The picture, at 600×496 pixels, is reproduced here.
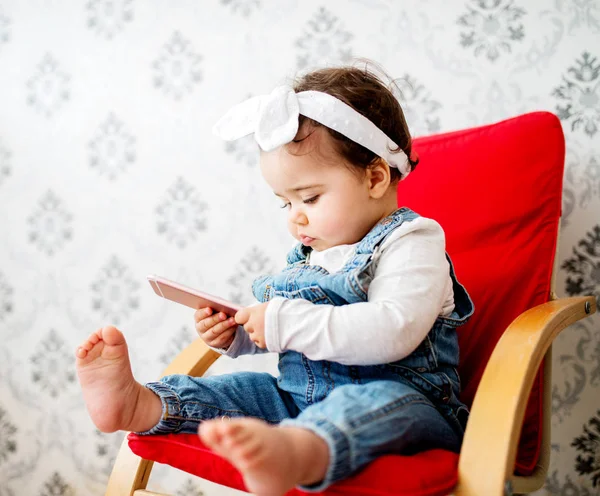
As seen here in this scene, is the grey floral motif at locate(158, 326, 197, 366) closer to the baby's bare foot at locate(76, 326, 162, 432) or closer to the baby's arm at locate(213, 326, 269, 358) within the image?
the baby's arm at locate(213, 326, 269, 358)

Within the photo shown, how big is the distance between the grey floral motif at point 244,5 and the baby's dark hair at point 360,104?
484mm

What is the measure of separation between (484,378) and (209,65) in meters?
0.96

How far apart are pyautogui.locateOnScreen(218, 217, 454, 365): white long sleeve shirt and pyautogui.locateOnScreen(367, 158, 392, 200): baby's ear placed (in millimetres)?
89

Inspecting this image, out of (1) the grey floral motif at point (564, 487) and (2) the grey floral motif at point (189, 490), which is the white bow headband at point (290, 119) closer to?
(1) the grey floral motif at point (564, 487)

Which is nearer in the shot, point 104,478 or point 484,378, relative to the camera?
point 484,378

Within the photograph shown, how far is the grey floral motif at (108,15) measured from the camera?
143 centimetres

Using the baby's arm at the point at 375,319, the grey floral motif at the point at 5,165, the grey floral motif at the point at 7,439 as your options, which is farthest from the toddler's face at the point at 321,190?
the grey floral motif at the point at 7,439

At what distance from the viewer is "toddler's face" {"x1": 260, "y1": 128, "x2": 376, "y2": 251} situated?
0.84 metres

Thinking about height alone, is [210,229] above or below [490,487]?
above

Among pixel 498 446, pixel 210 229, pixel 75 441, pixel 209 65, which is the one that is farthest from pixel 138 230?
pixel 498 446

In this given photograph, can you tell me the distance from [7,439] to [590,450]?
1.28 metres

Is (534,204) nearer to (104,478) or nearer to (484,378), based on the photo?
(484,378)

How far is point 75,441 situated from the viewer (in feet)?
4.79

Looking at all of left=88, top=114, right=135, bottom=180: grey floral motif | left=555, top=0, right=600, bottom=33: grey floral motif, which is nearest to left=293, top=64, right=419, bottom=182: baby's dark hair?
left=555, top=0, right=600, bottom=33: grey floral motif
